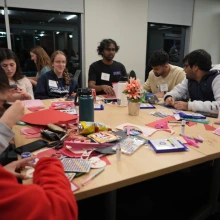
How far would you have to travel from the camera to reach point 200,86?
1.97m

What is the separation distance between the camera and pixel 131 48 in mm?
4281

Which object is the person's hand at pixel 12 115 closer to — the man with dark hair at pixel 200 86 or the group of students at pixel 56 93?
the group of students at pixel 56 93

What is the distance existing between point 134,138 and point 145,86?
1.82 meters

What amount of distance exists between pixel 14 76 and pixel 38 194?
206cm

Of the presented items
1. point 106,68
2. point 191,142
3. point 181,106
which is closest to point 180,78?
point 181,106

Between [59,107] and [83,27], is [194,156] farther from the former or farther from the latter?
[83,27]

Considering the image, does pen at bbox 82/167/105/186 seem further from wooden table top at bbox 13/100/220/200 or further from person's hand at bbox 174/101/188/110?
person's hand at bbox 174/101/188/110

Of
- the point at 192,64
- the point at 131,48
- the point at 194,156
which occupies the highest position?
the point at 131,48

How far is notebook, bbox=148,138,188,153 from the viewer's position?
1041mm

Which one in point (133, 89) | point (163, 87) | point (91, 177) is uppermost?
point (133, 89)

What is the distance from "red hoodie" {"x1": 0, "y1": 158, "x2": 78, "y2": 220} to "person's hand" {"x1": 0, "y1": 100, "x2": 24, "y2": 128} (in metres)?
0.35

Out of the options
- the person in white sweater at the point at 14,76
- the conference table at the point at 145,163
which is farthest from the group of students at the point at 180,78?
the person in white sweater at the point at 14,76

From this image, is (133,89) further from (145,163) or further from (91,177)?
(91,177)

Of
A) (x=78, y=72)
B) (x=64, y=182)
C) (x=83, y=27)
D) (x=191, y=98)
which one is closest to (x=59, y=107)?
(x=64, y=182)
